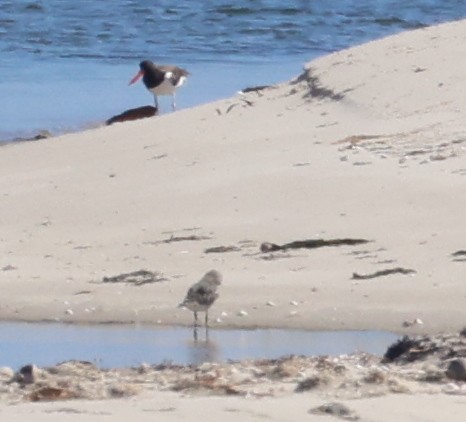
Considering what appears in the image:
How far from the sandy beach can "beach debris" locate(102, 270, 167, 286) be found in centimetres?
4

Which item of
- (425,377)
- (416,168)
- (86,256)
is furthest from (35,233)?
(425,377)

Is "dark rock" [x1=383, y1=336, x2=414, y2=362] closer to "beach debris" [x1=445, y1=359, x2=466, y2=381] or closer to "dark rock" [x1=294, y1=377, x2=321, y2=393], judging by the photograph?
"beach debris" [x1=445, y1=359, x2=466, y2=381]

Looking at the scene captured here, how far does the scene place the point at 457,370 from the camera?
5.36 metres

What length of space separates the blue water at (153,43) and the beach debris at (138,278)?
24.0ft

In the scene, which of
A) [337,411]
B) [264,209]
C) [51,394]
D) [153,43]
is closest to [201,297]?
[51,394]

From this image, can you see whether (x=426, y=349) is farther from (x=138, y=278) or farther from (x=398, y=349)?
(x=138, y=278)

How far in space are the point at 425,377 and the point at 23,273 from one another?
344 centimetres

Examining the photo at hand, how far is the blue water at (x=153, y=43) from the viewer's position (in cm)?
1725

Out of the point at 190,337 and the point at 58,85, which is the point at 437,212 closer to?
the point at 190,337

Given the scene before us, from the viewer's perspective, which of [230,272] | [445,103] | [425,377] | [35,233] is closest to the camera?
[425,377]

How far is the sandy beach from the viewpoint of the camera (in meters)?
7.00

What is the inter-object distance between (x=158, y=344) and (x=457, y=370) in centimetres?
196

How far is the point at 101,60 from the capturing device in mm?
21703

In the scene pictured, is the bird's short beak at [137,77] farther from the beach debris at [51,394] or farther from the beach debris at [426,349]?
the beach debris at [51,394]
